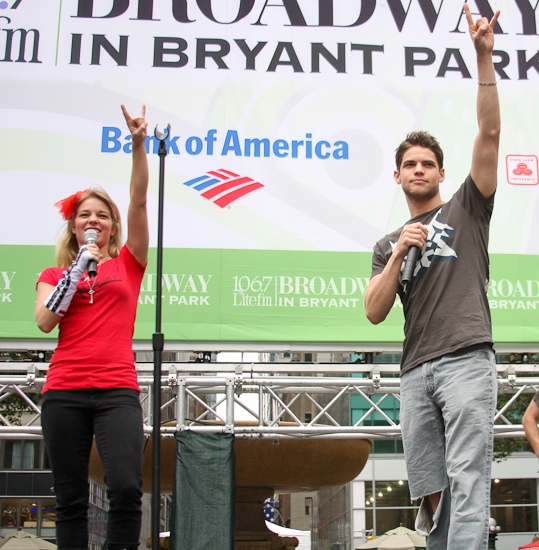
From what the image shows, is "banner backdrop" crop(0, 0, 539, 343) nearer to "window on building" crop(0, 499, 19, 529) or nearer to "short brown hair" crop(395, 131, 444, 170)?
"short brown hair" crop(395, 131, 444, 170)

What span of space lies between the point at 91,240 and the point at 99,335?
29 centimetres

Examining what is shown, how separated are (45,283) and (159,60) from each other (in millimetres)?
3285

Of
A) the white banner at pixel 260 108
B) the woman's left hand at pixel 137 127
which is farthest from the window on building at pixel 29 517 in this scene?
the woman's left hand at pixel 137 127

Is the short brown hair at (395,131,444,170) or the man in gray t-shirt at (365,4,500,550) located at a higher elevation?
the short brown hair at (395,131,444,170)

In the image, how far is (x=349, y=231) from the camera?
519 cm

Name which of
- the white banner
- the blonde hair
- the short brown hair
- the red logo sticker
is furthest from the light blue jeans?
the red logo sticker

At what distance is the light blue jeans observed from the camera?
191 centimetres

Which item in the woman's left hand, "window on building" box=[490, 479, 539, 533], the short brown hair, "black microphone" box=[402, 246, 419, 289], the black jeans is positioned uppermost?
the woman's left hand

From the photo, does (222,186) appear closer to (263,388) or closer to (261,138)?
(261,138)

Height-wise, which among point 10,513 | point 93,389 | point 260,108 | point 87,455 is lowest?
point 10,513

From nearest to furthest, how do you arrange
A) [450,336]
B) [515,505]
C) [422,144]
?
[450,336] < [422,144] < [515,505]

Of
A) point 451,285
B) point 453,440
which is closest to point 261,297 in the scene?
point 451,285

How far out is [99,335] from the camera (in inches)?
91.7

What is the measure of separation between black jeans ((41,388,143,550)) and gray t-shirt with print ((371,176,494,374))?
32.6 inches
